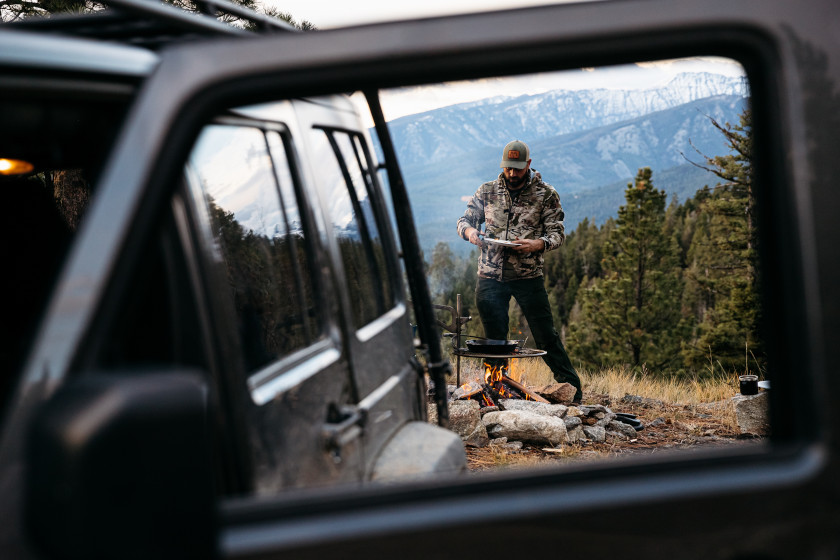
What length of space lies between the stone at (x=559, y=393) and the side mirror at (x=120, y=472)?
683cm

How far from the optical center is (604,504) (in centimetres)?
95

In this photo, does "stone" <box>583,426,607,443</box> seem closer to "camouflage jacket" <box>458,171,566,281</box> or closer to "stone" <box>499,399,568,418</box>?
"stone" <box>499,399,568,418</box>

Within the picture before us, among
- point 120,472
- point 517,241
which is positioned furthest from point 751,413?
point 120,472

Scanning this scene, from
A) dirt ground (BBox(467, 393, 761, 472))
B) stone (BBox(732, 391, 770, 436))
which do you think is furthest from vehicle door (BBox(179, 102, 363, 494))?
stone (BBox(732, 391, 770, 436))

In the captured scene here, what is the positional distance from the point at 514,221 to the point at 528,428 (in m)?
2.15

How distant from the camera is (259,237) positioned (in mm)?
1934

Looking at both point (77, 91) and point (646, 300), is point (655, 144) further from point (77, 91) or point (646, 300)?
point (77, 91)

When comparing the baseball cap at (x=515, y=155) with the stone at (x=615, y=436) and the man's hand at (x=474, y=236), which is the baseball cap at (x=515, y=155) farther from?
the stone at (x=615, y=436)

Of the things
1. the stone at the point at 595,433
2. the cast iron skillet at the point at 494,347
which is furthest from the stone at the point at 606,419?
the cast iron skillet at the point at 494,347

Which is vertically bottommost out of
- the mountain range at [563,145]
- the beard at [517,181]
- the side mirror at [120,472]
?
the side mirror at [120,472]

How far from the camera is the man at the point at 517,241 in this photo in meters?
7.10

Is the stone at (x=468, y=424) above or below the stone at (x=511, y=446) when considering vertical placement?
above

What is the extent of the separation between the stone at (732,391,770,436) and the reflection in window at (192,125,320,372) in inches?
224

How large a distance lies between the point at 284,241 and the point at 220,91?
2.93 ft
